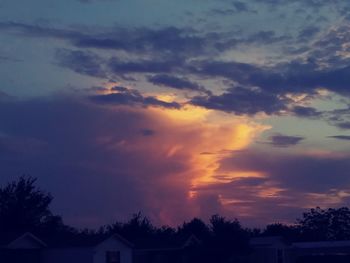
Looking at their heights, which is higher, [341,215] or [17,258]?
[341,215]

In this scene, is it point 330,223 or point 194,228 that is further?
point 330,223

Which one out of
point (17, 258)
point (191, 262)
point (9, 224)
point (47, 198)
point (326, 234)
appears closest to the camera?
point (17, 258)

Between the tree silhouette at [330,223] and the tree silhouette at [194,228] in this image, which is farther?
the tree silhouette at [330,223]

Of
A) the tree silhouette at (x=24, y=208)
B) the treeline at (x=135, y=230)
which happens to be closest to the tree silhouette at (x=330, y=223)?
the treeline at (x=135, y=230)

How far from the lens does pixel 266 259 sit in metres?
68.7

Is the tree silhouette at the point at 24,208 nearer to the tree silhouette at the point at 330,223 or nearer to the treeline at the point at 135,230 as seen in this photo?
the treeline at the point at 135,230

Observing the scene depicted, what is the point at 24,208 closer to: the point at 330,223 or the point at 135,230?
the point at 135,230

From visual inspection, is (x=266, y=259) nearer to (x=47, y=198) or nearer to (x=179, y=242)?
(x=179, y=242)

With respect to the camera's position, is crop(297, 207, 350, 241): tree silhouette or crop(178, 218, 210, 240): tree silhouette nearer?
crop(178, 218, 210, 240): tree silhouette

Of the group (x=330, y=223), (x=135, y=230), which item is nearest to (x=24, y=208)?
(x=135, y=230)

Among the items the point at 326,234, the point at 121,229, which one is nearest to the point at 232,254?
the point at 121,229

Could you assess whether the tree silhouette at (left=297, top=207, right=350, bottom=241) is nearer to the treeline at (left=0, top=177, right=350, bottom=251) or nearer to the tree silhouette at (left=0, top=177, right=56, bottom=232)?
the treeline at (left=0, top=177, right=350, bottom=251)

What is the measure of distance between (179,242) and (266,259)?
8.15 metres

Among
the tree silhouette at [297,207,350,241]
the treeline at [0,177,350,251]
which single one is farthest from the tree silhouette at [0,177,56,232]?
the tree silhouette at [297,207,350,241]
